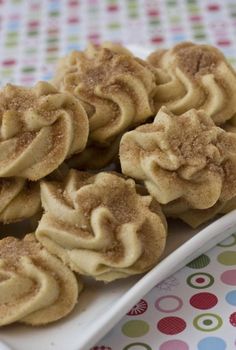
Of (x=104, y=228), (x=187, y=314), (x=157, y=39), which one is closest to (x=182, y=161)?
(x=104, y=228)

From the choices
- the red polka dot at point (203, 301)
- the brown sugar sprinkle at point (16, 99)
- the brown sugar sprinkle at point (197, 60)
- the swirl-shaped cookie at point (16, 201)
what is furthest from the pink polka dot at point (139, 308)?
the brown sugar sprinkle at point (197, 60)

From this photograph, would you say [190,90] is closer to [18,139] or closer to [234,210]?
[234,210]

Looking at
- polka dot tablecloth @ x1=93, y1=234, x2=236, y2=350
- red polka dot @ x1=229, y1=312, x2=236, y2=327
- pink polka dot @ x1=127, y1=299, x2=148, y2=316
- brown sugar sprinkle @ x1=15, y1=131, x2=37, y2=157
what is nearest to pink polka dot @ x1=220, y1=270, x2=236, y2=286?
polka dot tablecloth @ x1=93, y1=234, x2=236, y2=350

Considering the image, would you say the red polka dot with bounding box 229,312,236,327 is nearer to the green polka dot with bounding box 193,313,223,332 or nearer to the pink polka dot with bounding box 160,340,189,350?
the green polka dot with bounding box 193,313,223,332

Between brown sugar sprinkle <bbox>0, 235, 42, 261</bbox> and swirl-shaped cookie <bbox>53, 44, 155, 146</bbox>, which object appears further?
swirl-shaped cookie <bbox>53, 44, 155, 146</bbox>

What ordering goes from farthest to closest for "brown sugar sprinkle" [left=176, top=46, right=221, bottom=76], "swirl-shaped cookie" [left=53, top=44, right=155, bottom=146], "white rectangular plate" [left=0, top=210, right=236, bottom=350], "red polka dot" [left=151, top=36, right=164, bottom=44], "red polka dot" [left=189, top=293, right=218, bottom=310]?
"red polka dot" [left=151, top=36, right=164, bottom=44] → "brown sugar sprinkle" [left=176, top=46, right=221, bottom=76] → "swirl-shaped cookie" [left=53, top=44, right=155, bottom=146] → "red polka dot" [left=189, top=293, right=218, bottom=310] → "white rectangular plate" [left=0, top=210, right=236, bottom=350]

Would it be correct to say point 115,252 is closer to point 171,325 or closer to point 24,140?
point 171,325

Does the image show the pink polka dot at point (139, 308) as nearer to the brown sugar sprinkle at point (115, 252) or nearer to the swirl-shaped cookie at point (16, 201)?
the brown sugar sprinkle at point (115, 252)
